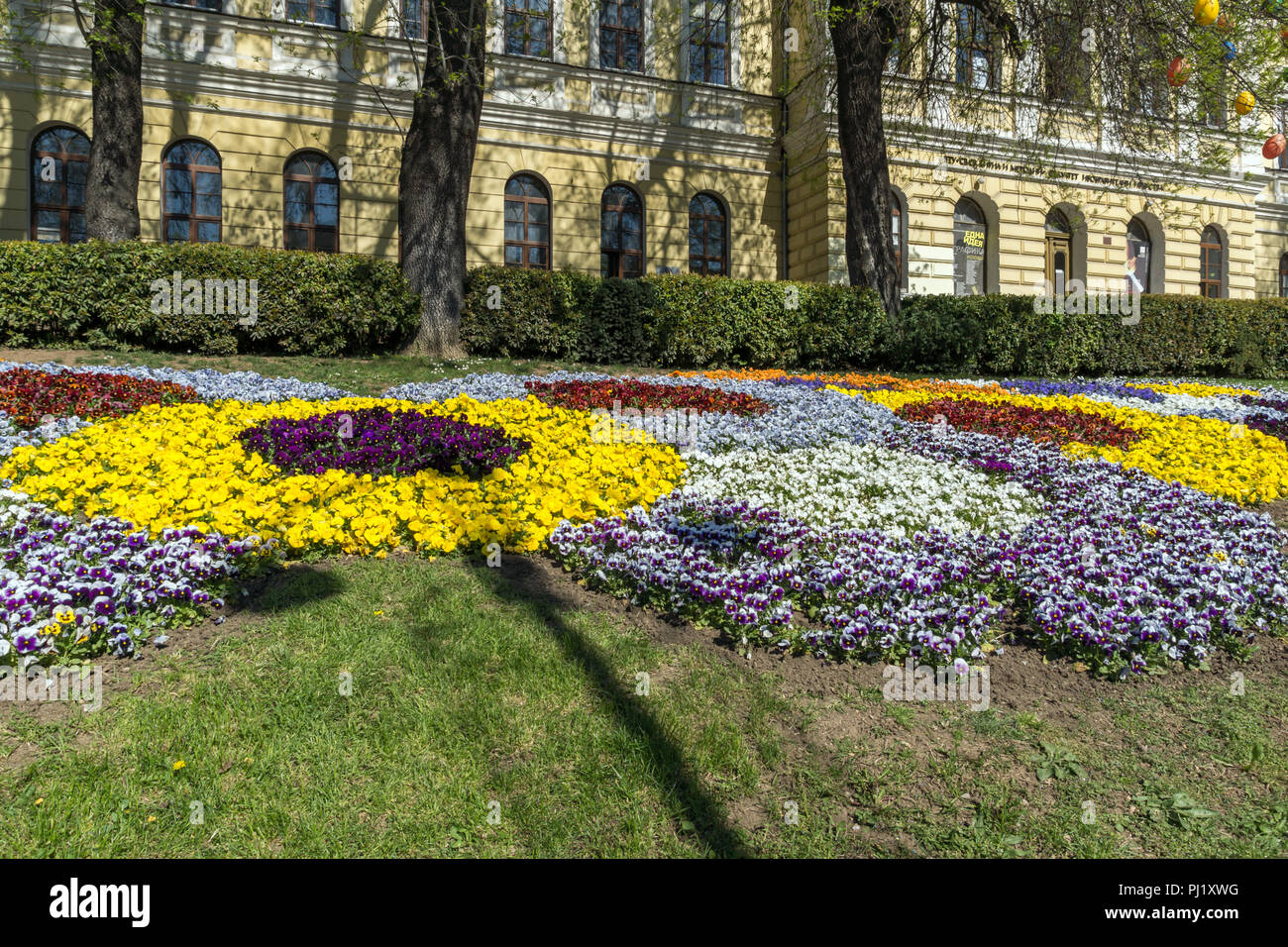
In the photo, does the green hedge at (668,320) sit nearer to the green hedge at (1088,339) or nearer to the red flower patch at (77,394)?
the green hedge at (1088,339)

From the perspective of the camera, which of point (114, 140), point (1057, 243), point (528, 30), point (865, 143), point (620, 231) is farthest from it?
point (1057, 243)

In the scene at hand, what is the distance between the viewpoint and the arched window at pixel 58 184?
53.4 ft

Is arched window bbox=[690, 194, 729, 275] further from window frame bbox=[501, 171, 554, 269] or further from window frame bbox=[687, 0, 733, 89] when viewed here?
window frame bbox=[501, 171, 554, 269]

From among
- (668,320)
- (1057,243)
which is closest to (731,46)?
(1057,243)

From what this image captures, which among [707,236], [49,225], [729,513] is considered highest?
[707,236]

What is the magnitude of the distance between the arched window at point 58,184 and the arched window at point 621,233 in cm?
1121

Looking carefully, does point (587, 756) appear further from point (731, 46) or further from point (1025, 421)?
point (731, 46)

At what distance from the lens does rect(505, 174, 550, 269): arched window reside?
1952 cm

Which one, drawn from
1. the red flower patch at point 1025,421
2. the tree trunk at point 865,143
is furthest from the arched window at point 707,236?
the red flower patch at point 1025,421

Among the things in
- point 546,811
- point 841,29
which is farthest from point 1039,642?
point 841,29

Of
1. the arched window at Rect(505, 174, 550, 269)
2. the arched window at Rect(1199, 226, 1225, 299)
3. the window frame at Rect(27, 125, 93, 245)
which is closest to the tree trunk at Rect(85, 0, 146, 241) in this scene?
the window frame at Rect(27, 125, 93, 245)

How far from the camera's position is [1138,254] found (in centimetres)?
2428

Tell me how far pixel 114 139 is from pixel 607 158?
1095 centimetres

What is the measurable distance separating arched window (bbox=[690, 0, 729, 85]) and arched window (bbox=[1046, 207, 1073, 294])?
10.5 metres
